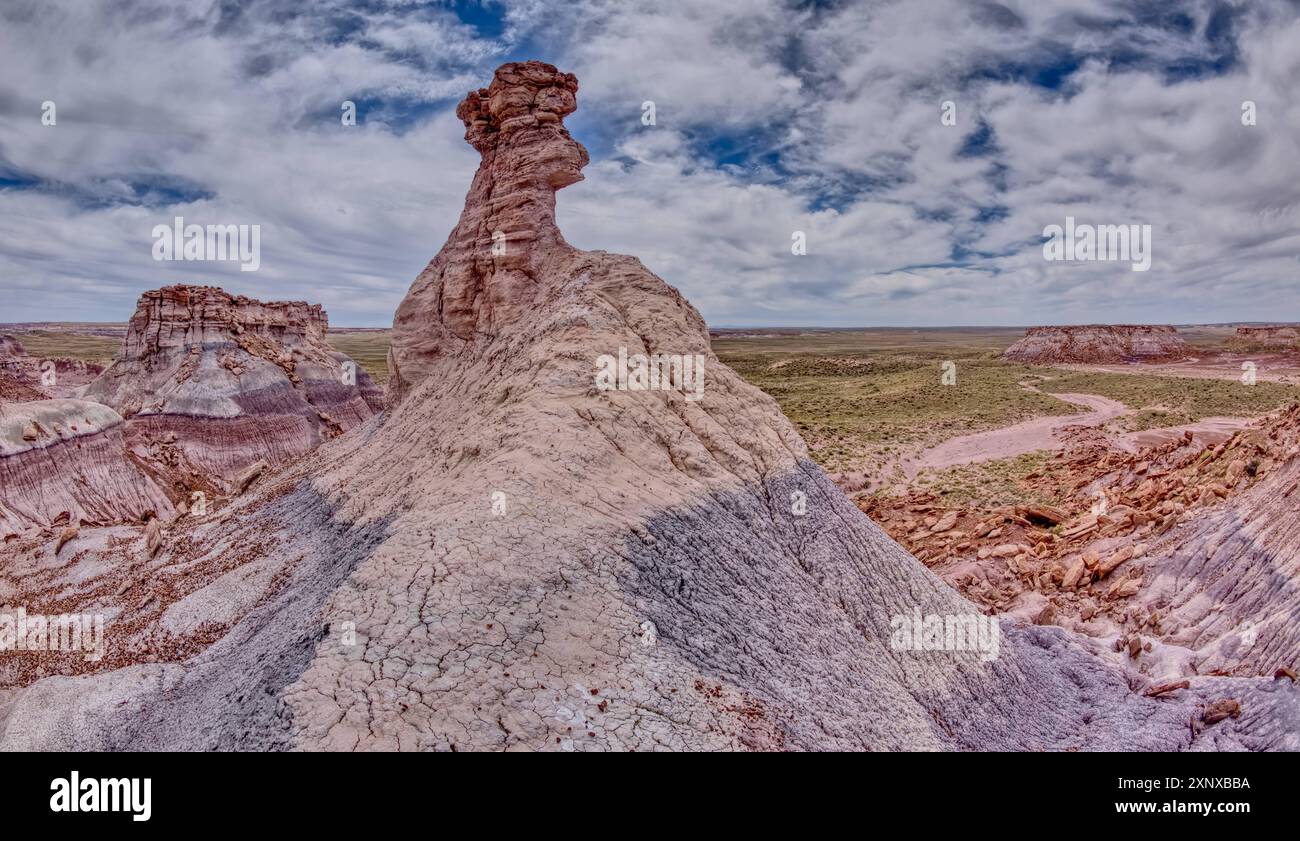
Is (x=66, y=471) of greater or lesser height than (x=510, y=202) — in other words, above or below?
below

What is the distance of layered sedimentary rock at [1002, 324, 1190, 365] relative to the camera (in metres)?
114

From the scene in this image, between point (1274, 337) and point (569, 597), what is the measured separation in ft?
528

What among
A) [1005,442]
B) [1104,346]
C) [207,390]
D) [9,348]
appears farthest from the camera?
[1104,346]

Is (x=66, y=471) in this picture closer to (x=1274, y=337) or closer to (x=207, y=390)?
(x=207, y=390)

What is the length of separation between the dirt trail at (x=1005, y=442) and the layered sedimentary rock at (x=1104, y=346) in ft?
230

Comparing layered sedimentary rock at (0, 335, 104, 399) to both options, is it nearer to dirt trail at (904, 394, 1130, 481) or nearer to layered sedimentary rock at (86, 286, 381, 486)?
layered sedimentary rock at (86, 286, 381, 486)

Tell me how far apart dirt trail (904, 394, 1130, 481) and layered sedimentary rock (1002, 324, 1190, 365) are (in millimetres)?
69961

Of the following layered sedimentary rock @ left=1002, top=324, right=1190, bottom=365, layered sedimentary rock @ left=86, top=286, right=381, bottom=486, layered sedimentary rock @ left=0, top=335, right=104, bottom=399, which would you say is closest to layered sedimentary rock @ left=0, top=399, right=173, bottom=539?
layered sedimentary rock @ left=86, top=286, right=381, bottom=486

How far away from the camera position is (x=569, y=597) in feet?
25.7

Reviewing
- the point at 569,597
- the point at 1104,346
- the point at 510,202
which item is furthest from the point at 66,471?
the point at 1104,346

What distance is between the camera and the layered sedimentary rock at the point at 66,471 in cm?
2688
